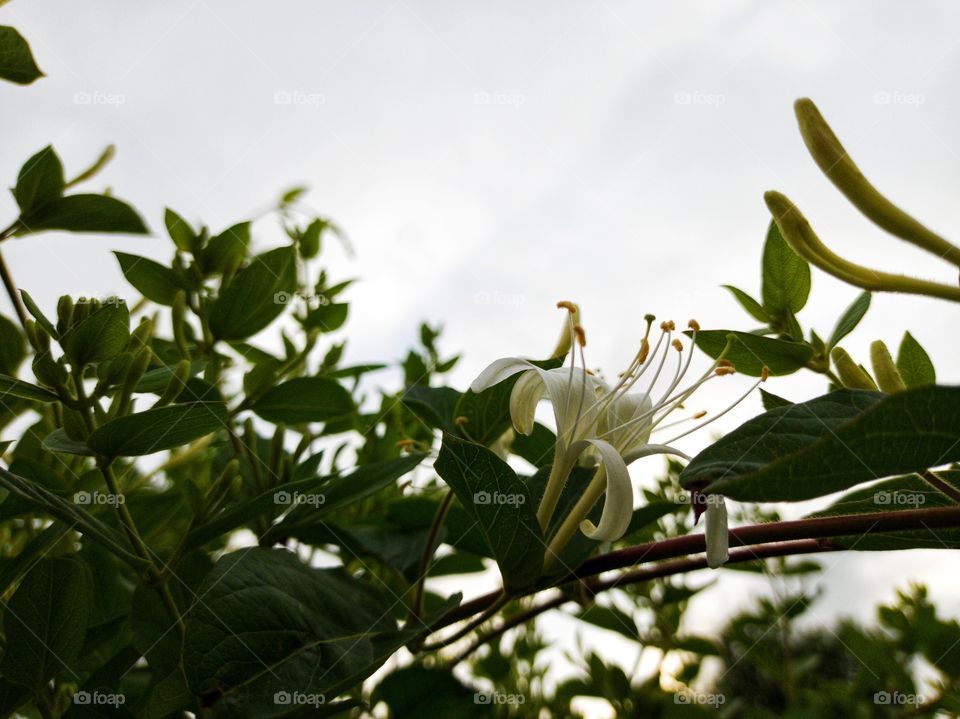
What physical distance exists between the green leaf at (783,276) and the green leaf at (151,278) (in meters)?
0.72

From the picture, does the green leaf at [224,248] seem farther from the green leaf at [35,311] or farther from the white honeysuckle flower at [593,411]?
the white honeysuckle flower at [593,411]

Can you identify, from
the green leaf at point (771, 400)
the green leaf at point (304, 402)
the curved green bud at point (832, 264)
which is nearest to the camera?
the curved green bud at point (832, 264)

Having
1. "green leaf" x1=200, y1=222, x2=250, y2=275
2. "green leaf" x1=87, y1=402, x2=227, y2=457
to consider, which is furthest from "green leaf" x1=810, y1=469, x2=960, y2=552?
"green leaf" x1=200, y1=222, x2=250, y2=275

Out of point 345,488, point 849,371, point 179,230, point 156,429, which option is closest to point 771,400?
point 849,371

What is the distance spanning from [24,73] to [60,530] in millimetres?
509

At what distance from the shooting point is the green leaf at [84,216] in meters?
0.92

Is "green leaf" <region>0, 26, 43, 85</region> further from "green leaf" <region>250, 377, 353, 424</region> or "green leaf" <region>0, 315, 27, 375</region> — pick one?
"green leaf" <region>250, 377, 353, 424</region>

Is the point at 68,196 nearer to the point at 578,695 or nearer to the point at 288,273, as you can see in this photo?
the point at 288,273

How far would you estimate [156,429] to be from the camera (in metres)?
0.70

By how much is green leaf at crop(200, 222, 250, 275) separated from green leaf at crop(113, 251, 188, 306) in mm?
42

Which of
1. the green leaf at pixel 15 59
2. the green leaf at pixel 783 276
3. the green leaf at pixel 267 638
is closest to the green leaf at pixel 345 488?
the green leaf at pixel 267 638

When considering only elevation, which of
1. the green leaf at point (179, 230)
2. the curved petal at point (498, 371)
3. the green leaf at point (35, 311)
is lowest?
the curved petal at point (498, 371)

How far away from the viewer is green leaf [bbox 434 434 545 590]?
628mm

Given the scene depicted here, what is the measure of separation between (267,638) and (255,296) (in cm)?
46
